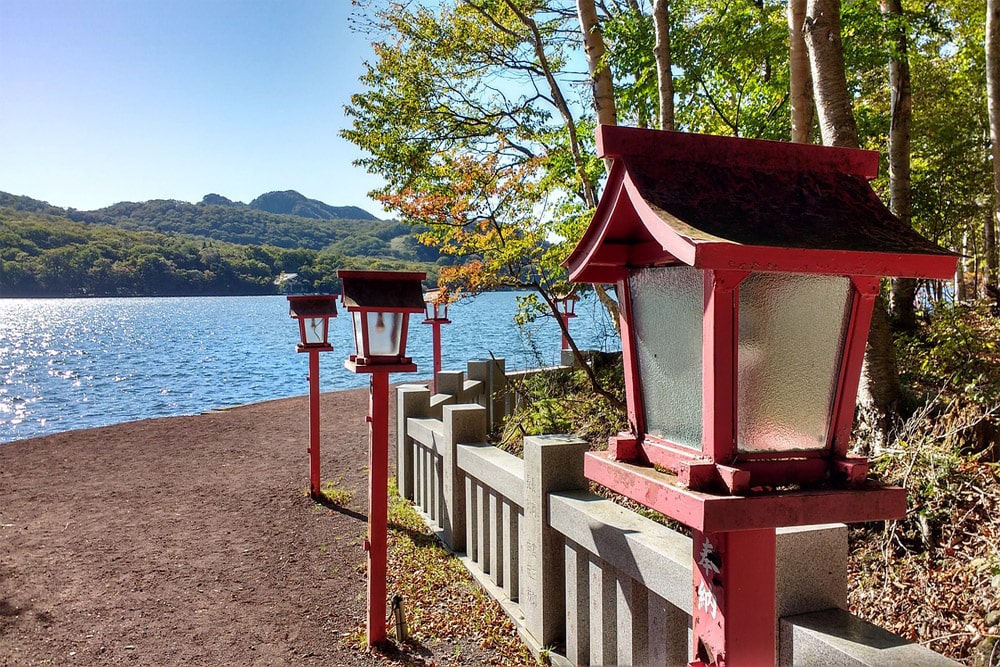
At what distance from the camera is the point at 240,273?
399 ft

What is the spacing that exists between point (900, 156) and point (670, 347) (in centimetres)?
652

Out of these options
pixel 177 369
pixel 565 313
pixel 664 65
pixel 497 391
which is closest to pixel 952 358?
pixel 664 65

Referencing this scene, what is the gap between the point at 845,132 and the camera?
4578mm

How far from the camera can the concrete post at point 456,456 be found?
5648 millimetres

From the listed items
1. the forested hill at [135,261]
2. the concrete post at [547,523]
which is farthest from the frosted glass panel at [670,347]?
the forested hill at [135,261]

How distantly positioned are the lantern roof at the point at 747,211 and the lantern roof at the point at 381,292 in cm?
312

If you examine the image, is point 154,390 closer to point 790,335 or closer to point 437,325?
point 437,325

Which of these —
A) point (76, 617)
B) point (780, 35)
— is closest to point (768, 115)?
point (780, 35)

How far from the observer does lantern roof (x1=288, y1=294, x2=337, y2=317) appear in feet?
25.5

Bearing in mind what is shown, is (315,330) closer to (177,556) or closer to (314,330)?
(314,330)

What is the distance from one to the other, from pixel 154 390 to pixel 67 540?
2754 cm

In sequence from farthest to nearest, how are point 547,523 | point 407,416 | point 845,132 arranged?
point 407,416, point 845,132, point 547,523

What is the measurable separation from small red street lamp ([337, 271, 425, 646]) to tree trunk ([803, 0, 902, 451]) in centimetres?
316

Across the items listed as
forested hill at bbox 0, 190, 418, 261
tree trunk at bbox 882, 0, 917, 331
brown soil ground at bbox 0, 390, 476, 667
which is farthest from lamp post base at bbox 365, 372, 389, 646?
forested hill at bbox 0, 190, 418, 261
